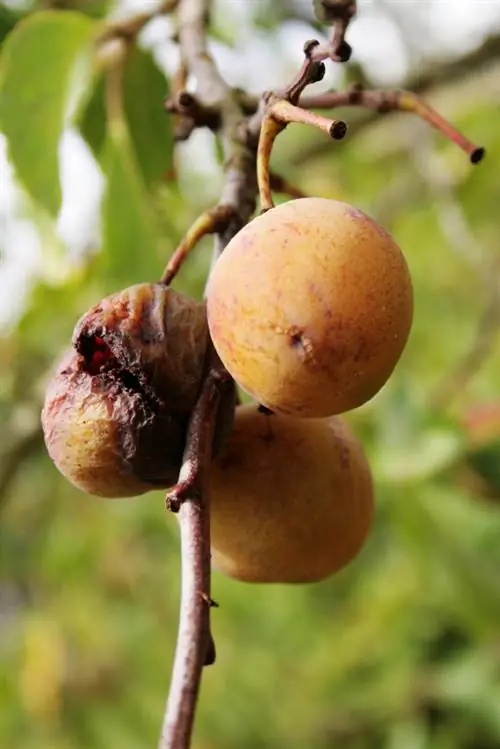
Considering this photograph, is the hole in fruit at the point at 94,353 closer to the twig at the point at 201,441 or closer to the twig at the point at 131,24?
the twig at the point at 201,441

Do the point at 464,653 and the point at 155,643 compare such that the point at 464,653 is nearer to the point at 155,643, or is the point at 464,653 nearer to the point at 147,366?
the point at 155,643

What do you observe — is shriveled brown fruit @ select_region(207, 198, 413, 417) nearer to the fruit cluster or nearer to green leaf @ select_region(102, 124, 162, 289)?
the fruit cluster

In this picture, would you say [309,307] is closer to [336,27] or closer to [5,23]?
[336,27]

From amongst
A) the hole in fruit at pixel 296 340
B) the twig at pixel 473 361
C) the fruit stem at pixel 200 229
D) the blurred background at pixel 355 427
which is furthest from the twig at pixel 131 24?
the twig at pixel 473 361

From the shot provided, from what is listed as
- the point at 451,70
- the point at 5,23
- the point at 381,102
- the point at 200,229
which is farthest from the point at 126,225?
the point at 451,70

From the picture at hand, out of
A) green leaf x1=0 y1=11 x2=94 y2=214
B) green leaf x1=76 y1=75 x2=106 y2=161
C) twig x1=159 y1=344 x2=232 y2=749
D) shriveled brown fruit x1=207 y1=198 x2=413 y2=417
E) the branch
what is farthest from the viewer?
the branch

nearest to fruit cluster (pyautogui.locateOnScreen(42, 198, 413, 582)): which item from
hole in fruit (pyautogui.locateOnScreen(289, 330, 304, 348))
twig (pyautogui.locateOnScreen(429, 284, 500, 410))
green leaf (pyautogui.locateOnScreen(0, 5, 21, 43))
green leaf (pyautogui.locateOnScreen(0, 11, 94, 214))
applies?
hole in fruit (pyautogui.locateOnScreen(289, 330, 304, 348))
